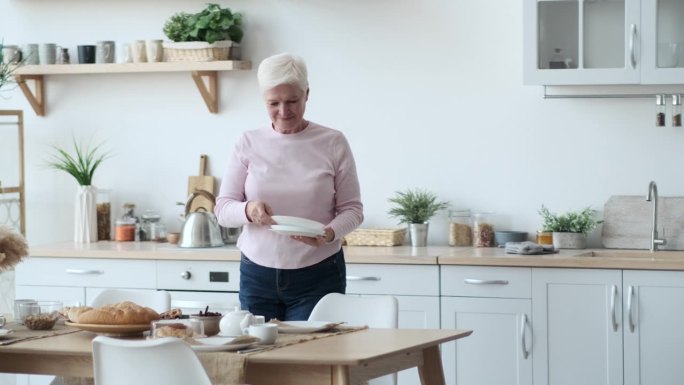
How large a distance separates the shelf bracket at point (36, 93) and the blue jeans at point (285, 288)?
237 cm

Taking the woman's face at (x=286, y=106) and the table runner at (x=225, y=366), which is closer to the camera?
the table runner at (x=225, y=366)

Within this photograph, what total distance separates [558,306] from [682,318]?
47 centimetres

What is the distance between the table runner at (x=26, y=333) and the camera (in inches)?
129

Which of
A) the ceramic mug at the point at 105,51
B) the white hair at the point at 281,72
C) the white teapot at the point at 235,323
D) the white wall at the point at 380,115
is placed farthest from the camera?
the ceramic mug at the point at 105,51

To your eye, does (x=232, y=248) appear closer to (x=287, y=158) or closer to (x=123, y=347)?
(x=287, y=158)

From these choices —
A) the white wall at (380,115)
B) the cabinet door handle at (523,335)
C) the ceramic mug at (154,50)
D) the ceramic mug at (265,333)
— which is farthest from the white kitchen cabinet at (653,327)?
the ceramic mug at (154,50)

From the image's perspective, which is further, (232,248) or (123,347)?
(232,248)

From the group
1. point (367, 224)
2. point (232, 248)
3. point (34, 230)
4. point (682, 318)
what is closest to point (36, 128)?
point (34, 230)

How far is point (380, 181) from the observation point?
5.36m

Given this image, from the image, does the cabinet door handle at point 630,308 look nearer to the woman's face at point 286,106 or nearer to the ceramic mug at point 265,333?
the woman's face at point 286,106

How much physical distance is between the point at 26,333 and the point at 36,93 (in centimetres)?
268

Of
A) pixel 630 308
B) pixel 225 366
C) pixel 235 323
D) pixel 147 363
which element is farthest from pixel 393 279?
pixel 147 363

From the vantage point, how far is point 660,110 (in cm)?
491

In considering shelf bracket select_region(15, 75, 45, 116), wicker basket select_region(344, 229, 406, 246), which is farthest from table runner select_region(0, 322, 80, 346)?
shelf bracket select_region(15, 75, 45, 116)
